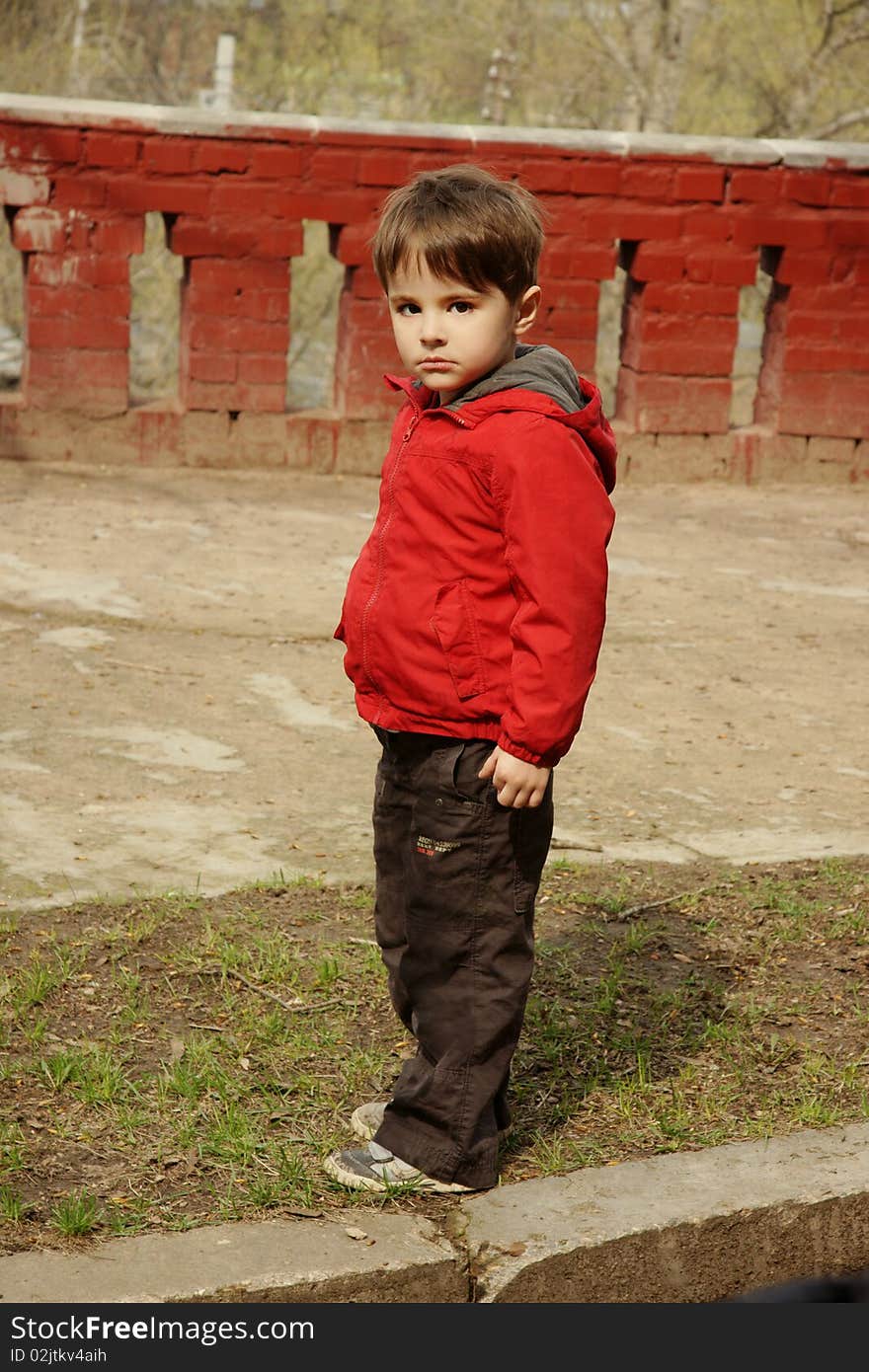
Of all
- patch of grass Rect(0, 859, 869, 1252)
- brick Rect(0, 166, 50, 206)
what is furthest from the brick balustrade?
patch of grass Rect(0, 859, 869, 1252)

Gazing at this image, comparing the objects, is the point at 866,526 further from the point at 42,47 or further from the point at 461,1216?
the point at 42,47

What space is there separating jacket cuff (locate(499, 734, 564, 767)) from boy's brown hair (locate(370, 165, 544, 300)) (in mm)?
703

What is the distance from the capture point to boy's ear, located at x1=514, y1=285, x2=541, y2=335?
9.30 feet

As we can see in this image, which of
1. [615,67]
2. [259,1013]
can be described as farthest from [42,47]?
[259,1013]

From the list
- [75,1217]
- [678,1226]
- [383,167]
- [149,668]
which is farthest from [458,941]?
Result: [383,167]

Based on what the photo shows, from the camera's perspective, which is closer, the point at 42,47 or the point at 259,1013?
the point at 259,1013

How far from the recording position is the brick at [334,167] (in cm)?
912

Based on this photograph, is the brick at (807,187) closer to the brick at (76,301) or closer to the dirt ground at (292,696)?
the dirt ground at (292,696)

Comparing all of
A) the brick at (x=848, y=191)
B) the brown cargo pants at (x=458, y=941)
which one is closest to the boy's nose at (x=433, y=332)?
the brown cargo pants at (x=458, y=941)

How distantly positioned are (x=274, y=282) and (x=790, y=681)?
432 cm

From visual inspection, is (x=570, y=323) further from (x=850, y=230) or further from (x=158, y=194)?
(x=158, y=194)

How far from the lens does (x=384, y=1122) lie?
2.94 metres

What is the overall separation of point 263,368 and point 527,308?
21.7 ft
